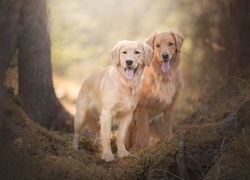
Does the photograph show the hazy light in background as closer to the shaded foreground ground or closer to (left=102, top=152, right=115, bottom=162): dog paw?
(left=102, top=152, right=115, bottom=162): dog paw

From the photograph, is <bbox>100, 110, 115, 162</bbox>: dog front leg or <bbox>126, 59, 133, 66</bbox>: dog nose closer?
<bbox>126, 59, 133, 66</bbox>: dog nose

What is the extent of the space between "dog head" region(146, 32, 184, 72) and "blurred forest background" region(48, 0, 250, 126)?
170 cm

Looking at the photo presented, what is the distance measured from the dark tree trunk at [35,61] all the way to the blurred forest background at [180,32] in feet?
1.40

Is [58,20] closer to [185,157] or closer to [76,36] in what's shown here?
[76,36]

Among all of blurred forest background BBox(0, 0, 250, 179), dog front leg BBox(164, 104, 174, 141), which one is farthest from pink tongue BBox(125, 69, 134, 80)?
dog front leg BBox(164, 104, 174, 141)

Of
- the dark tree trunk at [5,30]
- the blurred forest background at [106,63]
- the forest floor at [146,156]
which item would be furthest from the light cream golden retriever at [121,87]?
the dark tree trunk at [5,30]

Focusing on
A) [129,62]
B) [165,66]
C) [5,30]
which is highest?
[5,30]

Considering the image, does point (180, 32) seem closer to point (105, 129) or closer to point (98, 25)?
point (98, 25)

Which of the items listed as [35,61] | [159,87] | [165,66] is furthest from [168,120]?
[35,61]

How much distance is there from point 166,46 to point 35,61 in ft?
8.07

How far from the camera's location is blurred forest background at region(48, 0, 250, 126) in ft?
31.3

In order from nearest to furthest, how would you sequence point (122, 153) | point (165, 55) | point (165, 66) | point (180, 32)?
point (122, 153) < point (165, 55) < point (165, 66) < point (180, 32)

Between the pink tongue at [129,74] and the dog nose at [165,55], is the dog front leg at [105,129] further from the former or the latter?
the dog nose at [165,55]

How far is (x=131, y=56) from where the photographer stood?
5609 mm
